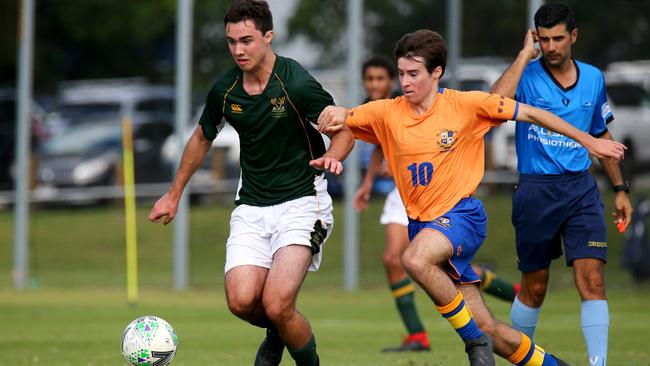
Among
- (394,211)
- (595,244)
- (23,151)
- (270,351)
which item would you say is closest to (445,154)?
(595,244)

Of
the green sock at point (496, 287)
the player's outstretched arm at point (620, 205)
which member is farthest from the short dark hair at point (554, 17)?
the green sock at point (496, 287)

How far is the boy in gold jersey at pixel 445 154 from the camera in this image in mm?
7516

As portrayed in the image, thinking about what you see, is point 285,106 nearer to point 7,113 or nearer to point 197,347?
point 197,347

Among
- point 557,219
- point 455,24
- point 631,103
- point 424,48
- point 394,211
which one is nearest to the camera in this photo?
point 424,48

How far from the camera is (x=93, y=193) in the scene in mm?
25156

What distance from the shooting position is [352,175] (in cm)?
1866

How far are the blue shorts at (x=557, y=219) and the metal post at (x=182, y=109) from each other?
10522 mm

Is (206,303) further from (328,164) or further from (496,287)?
(328,164)

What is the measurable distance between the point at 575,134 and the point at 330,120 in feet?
4.83

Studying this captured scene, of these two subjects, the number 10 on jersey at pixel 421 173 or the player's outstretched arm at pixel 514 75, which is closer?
the number 10 on jersey at pixel 421 173

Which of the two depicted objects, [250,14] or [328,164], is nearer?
[328,164]

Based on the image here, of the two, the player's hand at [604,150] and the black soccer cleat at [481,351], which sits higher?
the player's hand at [604,150]

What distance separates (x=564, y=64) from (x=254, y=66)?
2.19 metres

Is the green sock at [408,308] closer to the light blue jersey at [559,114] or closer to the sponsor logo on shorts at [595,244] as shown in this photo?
the light blue jersey at [559,114]
